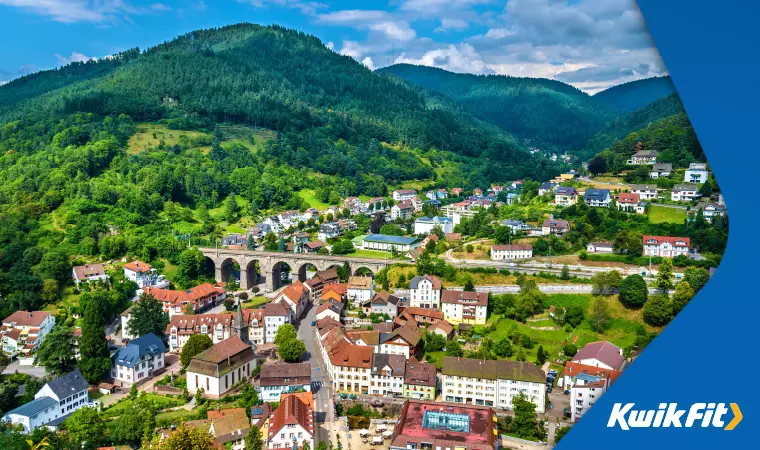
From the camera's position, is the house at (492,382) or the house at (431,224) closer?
the house at (492,382)

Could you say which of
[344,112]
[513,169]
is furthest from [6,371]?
[344,112]

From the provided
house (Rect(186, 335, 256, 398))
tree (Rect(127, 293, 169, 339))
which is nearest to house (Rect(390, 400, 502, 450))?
house (Rect(186, 335, 256, 398))

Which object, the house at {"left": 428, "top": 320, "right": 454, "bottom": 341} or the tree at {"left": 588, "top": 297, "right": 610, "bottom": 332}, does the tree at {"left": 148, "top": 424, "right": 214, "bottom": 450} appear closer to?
the house at {"left": 428, "top": 320, "right": 454, "bottom": 341}

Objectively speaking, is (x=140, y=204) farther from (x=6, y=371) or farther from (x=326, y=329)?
(x=326, y=329)

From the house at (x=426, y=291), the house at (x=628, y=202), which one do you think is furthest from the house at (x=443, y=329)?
the house at (x=628, y=202)

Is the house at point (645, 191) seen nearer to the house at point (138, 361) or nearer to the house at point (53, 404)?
the house at point (138, 361)

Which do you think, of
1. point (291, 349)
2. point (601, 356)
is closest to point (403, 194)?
point (291, 349)
